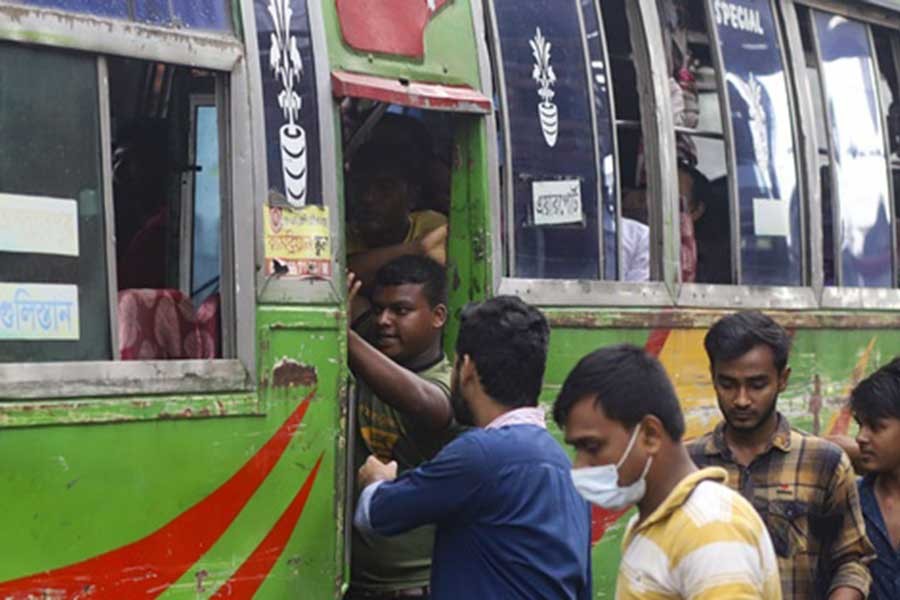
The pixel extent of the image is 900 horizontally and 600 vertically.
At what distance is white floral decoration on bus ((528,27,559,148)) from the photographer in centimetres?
652

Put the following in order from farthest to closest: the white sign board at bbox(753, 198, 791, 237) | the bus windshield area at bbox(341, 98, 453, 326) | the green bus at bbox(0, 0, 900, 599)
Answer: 1. the white sign board at bbox(753, 198, 791, 237)
2. the bus windshield area at bbox(341, 98, 453, 326)
3. the green bus at bbox(0, 0, 900, 599)

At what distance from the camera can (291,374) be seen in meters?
5.37

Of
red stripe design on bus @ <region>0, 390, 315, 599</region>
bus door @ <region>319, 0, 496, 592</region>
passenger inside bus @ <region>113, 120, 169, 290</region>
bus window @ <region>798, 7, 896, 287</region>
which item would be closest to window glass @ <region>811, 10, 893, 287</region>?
bus window @ <region>798, 7, 896, 287</region>

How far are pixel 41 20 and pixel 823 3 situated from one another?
455 cm

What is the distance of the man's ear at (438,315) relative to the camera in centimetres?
578

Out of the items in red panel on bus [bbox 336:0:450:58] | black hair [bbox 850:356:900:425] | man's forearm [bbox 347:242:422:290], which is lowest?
black hair [bbox 850:356:900:425]

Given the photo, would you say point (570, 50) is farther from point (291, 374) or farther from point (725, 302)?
point (291, 374)

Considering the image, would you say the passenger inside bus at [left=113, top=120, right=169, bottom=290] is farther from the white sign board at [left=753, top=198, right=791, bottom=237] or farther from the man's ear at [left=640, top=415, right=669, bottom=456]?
the white sign board at [left=753, top=198, right=791, bottom=237]

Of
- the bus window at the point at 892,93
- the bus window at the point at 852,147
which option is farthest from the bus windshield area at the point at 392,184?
the bus window at the point at 892,93

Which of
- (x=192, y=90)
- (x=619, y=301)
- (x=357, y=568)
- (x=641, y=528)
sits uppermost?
(x=192, y=90)

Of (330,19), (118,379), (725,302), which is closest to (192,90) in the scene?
(330,19)

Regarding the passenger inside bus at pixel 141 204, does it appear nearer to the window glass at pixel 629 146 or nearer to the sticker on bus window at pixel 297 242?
the sticker on bus window at pixel 297 242

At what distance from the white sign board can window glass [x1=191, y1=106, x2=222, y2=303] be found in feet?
10.2

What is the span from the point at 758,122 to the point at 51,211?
152 inches
